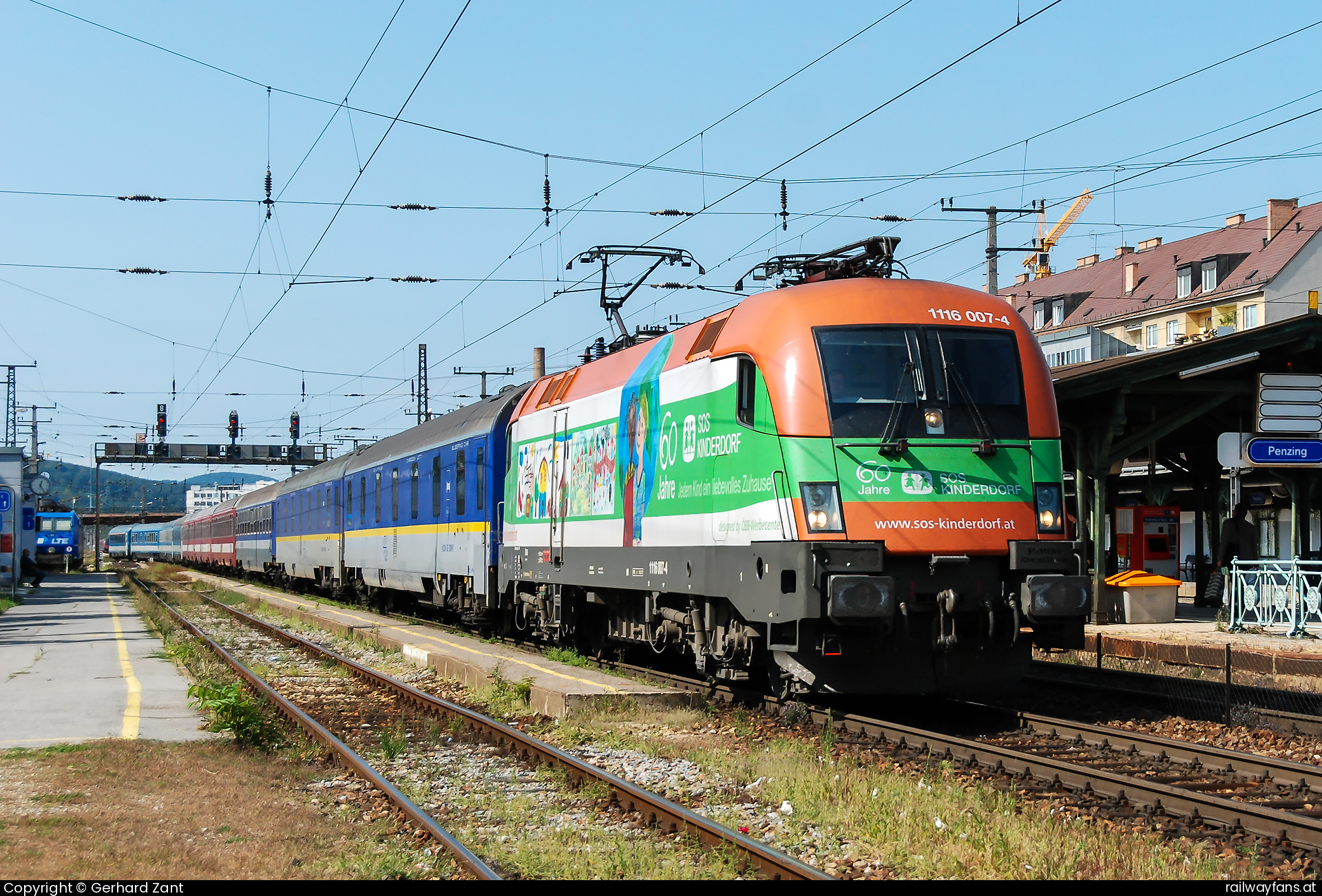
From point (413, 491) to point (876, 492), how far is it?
1536cm

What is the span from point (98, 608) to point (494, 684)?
22.3m

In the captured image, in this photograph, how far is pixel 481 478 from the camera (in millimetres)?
19453

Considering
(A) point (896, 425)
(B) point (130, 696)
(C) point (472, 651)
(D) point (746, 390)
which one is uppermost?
(D) point (746, 390)

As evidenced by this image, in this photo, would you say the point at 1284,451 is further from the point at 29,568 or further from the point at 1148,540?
the point at 29,568

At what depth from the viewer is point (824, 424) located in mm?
10227

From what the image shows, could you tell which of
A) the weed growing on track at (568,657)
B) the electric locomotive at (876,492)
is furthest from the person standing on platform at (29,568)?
the electric locomotive at (876,492)

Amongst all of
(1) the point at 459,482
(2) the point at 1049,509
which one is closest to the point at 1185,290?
(1) the point at 459,482

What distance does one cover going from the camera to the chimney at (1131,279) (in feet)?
212

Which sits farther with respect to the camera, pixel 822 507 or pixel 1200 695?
pixel 1200 695

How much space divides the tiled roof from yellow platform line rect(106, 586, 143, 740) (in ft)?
156

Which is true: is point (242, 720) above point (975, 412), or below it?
below

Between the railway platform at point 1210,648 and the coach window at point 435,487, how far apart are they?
11.0m

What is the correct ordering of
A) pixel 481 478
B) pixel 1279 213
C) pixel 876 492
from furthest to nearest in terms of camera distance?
pixel 1279 213
pixel 481 478
pixel 876 492

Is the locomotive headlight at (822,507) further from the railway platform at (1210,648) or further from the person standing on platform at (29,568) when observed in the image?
the person standing on platform at (29,568)
